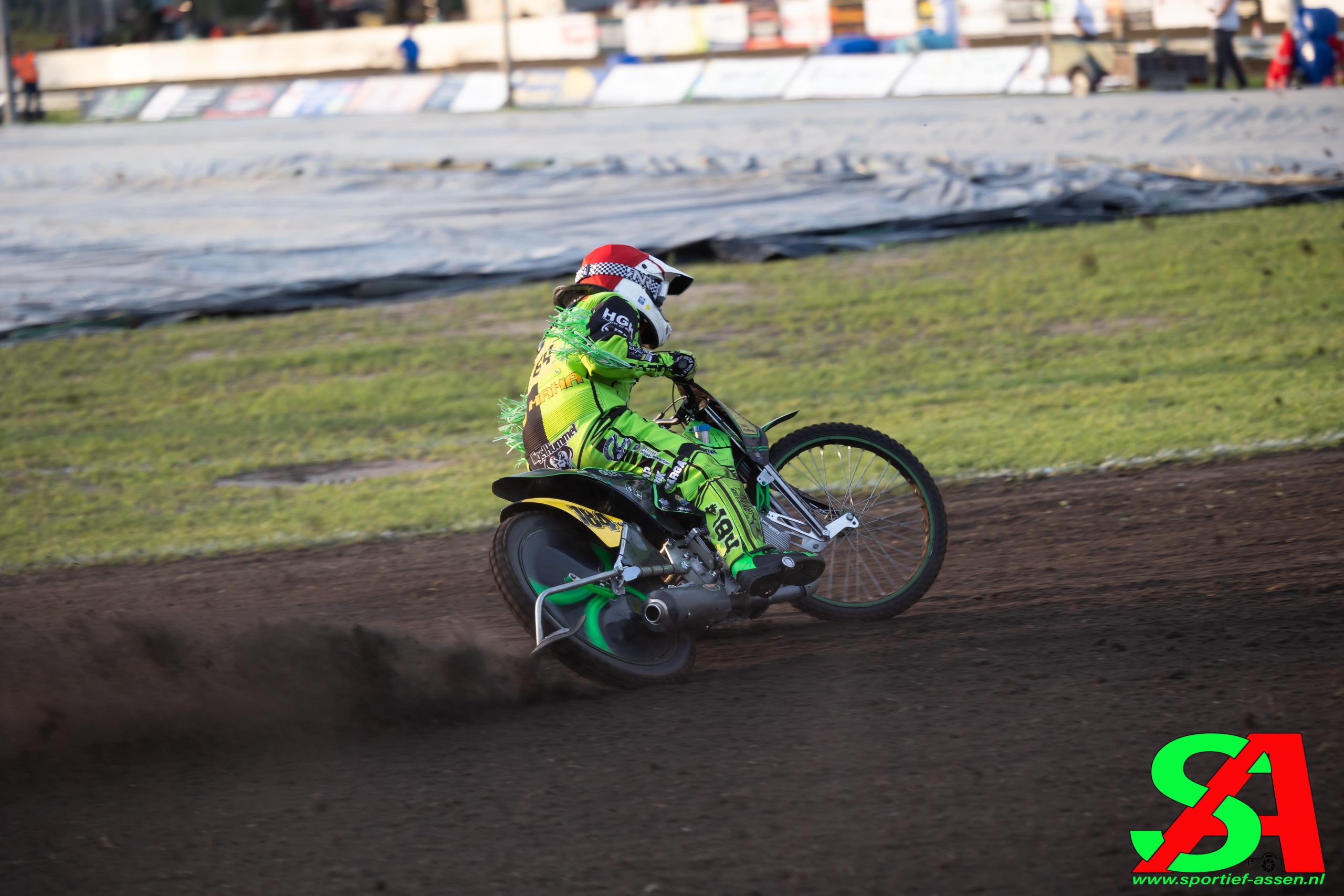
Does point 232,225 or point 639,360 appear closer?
point 639,360

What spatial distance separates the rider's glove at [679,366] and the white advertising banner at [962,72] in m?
23.1

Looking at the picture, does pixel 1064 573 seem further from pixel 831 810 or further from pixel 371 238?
pixel 371 238

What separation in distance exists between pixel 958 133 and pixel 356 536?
13.6 m

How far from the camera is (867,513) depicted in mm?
6102

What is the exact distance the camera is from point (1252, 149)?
17312 mm

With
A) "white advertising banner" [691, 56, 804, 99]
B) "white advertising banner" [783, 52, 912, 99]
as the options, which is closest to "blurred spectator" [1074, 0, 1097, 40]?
"white advertising banner" [783, 52, 912, 99]

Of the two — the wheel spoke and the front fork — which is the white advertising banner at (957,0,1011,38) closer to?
the wheel spoke

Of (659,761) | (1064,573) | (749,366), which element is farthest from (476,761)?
(749,366)

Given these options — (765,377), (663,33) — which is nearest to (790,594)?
(765,377)

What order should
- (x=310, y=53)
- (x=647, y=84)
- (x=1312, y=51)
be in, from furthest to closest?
1. (x=310, y=53)
2. (x=647, y=84)
3. (x=1312, y=51)

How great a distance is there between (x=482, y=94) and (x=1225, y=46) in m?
18.4

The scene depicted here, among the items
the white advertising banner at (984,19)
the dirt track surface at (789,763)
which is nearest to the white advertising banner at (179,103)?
the white advertising banner at (984,19)

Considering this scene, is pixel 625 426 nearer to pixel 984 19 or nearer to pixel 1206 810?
pixel 1206 810

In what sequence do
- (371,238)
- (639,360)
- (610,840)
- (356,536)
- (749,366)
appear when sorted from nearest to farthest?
(610,840) < (639,360) < (356,536) < (749,366) < (371,238)
